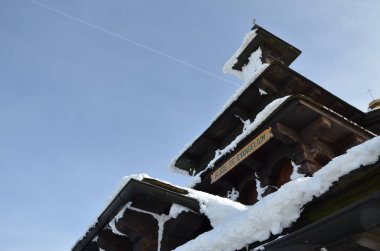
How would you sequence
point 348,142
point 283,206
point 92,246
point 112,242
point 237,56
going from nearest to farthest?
point 283,206 → point 112,242 → point 92,246 → point 348,142 → point 237,56

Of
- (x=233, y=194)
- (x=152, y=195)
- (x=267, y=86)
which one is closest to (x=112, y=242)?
(x=152, y=195)

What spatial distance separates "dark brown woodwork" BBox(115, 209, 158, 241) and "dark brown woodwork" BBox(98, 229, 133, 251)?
19.5 inches

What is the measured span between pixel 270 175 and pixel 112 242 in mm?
4012

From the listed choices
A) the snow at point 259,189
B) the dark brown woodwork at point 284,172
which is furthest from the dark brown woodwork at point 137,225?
the dark brown woodwork at point 284,172

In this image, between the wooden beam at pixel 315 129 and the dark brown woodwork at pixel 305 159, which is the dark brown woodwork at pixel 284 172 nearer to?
the dark brown woodwork at pixel 305 159

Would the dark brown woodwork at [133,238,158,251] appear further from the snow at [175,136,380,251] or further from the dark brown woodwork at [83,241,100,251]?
→ the snow at [175,136,380,251]

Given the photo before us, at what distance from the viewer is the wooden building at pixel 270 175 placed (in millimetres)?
3121

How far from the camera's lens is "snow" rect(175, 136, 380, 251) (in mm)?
3141

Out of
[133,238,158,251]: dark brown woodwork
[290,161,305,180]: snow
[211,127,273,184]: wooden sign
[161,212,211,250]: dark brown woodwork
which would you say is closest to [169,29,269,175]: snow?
[211,127,273,184]: wooden sign

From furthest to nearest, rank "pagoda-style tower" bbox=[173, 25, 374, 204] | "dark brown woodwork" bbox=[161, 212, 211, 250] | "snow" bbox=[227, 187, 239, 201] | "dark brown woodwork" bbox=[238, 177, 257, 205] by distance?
"snow" bbox=[227, 187, 239, 201] < "dark brown woodwork" bbox=[238, 177, 257, 205] < "pagoda-style tower" bbox=[173, 25, 374, 204] < "dark brown woodwork" bbox=[161, 212, 211, 250]

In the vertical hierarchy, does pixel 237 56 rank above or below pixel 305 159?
above

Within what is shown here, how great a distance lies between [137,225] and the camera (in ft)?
19.3

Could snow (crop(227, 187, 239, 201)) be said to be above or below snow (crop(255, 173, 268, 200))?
above

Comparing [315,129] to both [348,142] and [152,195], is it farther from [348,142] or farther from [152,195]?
[152,195]
